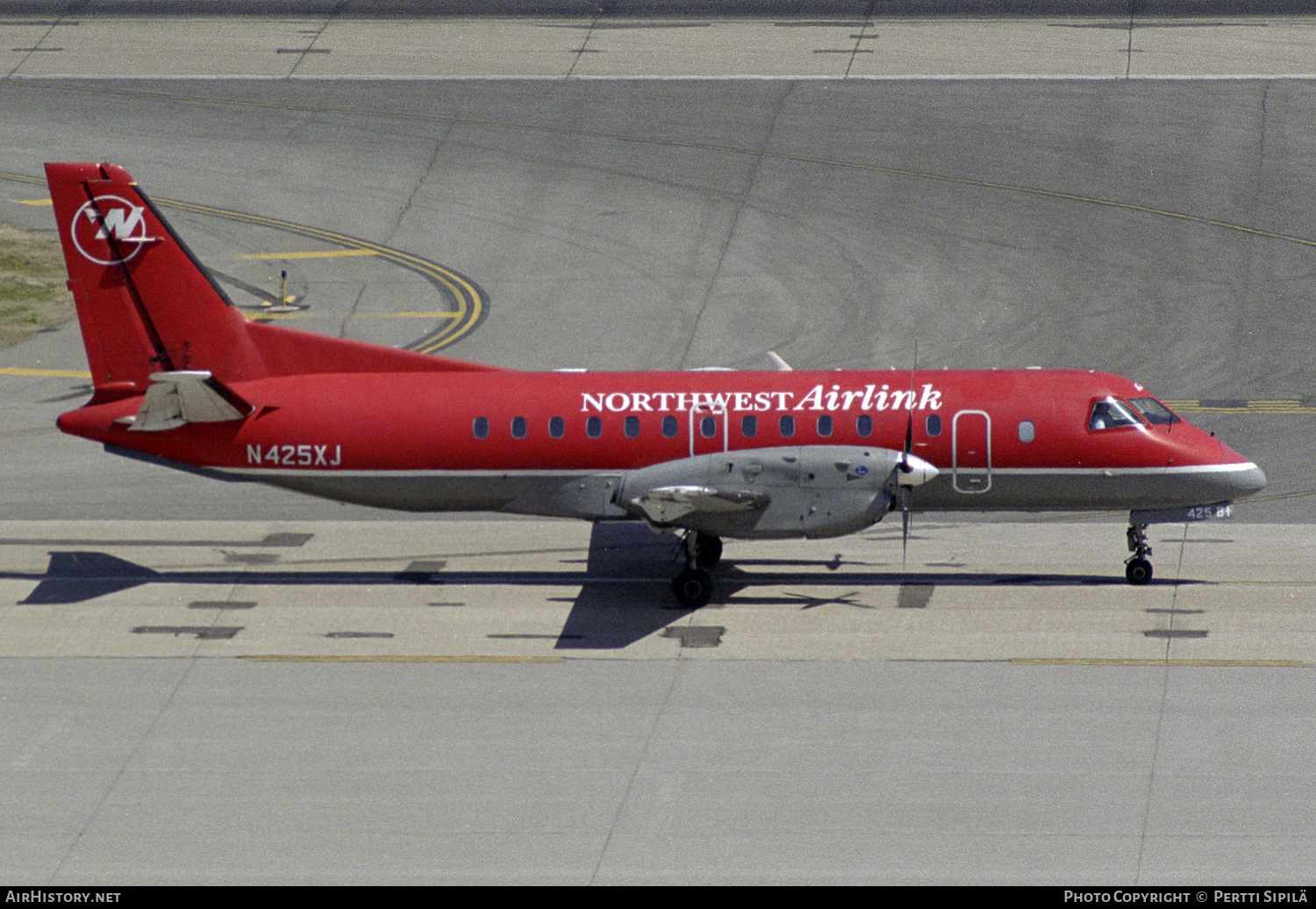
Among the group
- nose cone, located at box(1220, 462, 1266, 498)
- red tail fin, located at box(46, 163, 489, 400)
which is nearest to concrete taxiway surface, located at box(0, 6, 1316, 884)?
nose cone, located at box(1220, 462, 1266, 498)


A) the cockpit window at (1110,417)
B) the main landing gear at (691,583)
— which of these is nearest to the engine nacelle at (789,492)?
the main landing gear at (691,583)

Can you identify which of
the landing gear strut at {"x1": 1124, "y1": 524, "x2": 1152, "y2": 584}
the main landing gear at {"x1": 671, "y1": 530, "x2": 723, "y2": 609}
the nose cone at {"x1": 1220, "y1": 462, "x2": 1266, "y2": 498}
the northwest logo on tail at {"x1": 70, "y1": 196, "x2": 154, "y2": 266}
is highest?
the northwest logo on tail at {"x1": 70, "y1": 196, "x2": 154, "y2": 266}

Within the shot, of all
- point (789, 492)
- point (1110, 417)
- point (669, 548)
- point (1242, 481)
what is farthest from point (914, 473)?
point (669, 548)

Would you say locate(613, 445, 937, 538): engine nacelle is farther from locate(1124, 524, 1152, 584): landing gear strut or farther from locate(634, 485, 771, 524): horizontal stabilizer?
locate(1124, 524, 1152, 584): landing gear strut

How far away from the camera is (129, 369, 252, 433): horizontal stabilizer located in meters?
25.9

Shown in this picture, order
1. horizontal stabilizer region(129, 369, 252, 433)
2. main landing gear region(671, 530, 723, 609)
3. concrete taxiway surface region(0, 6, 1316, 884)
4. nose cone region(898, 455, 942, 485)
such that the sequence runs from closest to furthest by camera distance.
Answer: concrete taxiway surface region(0, 6, 1316, 884) < nose cone region(898, 455, 942, 485) < horizontal stabilizer region(129, 369, 252, 433) < main landing gear region(671, 530, 723, 609)

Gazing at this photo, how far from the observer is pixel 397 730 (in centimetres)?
2188

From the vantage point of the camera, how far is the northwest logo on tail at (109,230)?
26.8 meters

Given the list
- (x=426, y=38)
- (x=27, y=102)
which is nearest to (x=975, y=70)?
(x=426, y=38)

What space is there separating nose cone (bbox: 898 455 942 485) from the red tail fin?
7.58 meters

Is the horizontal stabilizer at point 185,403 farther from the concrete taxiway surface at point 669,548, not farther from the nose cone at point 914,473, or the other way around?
the nose cone at point 914,473

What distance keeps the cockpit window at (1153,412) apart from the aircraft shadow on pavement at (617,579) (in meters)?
2.71
